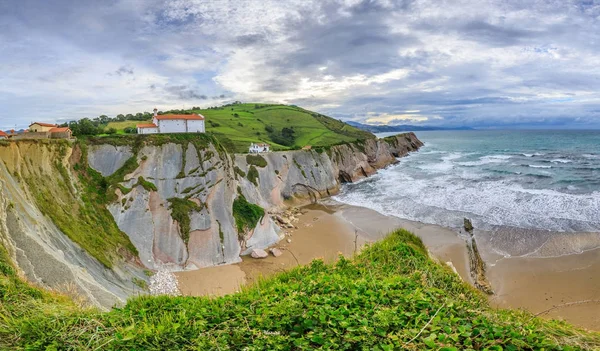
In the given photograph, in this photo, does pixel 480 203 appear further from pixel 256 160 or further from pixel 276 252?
pixel 256 160

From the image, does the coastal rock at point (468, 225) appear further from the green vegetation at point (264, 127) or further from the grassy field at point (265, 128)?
the grassy field at point (265, 128)

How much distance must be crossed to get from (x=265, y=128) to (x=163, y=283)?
78581 millimetres

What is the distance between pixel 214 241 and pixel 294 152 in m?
27.3

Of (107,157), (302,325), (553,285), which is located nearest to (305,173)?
(107,157)

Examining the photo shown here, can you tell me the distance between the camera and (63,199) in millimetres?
19719

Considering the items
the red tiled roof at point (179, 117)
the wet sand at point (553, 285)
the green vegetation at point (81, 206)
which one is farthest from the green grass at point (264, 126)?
the wet sand at point (553, 285)

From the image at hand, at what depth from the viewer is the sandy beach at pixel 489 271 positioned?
57.2ft

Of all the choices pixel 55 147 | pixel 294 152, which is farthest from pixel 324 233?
pixel 55 147

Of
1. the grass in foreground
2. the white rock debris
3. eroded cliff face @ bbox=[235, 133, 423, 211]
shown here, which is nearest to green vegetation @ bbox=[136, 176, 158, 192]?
the white rock debris

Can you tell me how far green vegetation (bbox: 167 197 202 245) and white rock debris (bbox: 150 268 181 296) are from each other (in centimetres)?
280

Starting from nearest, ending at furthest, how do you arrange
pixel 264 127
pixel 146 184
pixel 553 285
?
pixel 553 285, pixel 146 184, pixel 264 127

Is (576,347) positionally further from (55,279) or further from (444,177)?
(444,177)

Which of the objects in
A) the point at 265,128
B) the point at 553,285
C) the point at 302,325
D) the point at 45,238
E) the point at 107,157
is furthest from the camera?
the point at 265,128

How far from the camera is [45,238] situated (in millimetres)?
15266
